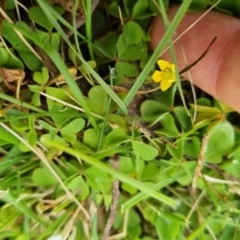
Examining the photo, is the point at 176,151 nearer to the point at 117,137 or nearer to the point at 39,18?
the point at 117,137

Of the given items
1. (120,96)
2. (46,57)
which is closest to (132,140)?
(120,96)

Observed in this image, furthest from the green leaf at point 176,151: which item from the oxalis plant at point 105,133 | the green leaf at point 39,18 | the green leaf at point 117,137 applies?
the green leaf at point 39,18

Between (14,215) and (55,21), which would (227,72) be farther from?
(14,215)

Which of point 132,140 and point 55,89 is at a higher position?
point 55,89

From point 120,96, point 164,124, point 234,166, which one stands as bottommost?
point 234,166

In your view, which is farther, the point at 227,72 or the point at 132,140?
the point at 227,72

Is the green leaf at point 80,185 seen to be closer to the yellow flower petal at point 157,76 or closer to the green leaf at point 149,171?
the green leaf at point 149,171
